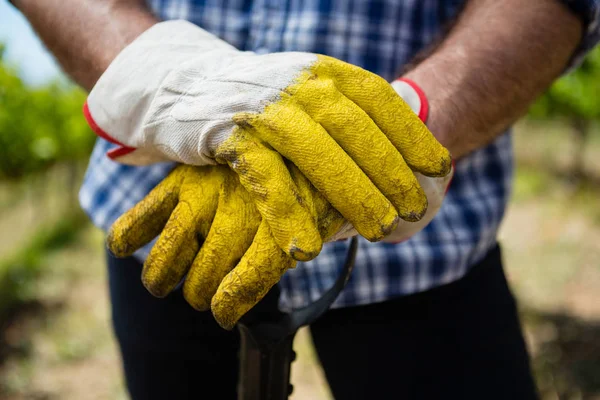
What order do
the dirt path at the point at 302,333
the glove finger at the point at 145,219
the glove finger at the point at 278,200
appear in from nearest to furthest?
the glove finger at the point at 278,200 → the glove finger at the point at 145,219 → the dirt path at the point at 302,333

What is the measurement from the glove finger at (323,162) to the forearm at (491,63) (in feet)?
0.90

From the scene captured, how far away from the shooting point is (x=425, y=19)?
1.19 meters

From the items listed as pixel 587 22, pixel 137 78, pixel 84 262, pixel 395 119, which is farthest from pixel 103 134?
pixel 84 262

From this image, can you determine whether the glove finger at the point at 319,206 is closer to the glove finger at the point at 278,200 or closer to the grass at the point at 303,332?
the glove finger at the point at 278,200

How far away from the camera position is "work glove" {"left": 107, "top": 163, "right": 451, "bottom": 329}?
803 mm

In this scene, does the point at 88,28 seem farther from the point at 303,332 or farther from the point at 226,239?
the point at 303,332

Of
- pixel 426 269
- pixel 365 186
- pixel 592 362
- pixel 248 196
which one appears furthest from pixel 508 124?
pixel 592 362

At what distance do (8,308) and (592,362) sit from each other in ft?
11.5

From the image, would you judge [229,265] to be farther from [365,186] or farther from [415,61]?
[415,61]

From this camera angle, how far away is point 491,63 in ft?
3.49

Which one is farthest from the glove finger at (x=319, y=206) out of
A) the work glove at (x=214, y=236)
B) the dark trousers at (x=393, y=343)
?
the dark trousers at (x=393, y=343)

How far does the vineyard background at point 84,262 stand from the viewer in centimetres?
311

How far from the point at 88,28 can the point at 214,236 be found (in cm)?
58

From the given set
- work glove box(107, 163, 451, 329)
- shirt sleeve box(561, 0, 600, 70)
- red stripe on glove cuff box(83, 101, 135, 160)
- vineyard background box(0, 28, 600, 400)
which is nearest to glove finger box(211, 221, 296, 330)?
work glove box(107, 163, 451, 329)
